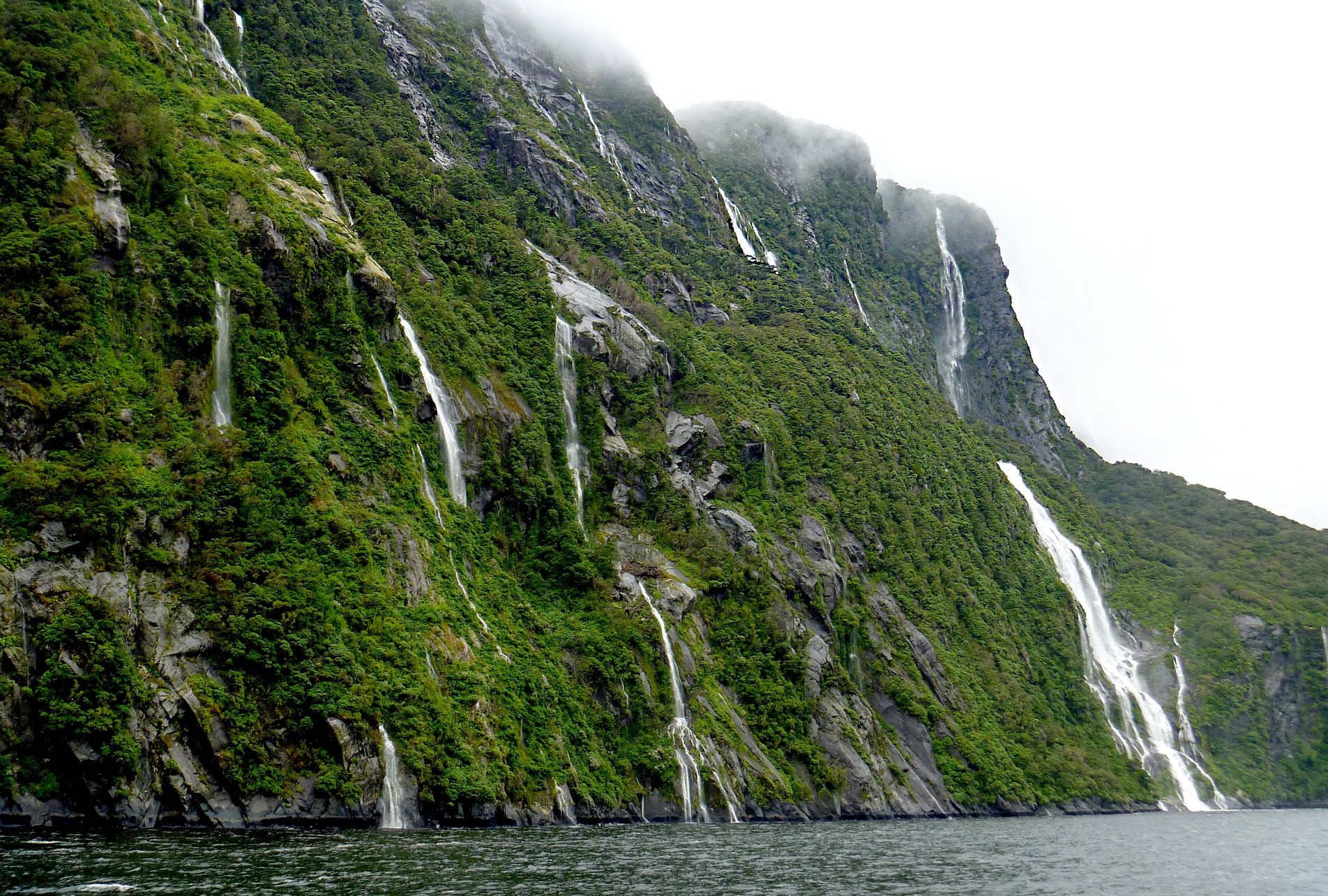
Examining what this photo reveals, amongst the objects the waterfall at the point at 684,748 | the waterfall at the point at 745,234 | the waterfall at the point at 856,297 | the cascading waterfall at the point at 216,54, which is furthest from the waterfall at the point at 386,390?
the waterfall at the point at 856,297

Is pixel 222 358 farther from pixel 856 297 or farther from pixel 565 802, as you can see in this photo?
pixel 856 297

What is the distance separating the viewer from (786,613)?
66000mm

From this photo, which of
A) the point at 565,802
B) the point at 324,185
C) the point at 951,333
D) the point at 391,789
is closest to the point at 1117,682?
the point at 565,802

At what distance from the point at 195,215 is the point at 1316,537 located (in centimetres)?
15763

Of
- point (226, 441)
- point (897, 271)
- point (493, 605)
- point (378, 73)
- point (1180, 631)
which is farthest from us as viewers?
point (897, 271)

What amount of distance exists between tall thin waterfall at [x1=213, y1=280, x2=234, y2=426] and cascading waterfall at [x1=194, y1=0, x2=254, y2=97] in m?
32.1

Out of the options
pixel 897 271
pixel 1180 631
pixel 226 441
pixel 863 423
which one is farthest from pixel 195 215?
pixel 897 271

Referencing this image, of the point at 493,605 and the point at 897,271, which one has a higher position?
the point at 897,271

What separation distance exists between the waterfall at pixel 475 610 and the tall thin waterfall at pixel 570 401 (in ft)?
46.8

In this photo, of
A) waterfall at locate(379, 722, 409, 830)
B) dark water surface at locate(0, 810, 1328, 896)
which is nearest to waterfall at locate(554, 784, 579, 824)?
dark water surface at locate(0, 810, 1328, 896)

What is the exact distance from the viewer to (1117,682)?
100562 millimetres

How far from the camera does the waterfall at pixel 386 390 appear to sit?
1934 inches

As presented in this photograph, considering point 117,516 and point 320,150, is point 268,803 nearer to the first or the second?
point 117,516

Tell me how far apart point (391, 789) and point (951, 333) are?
16320 centimetres
